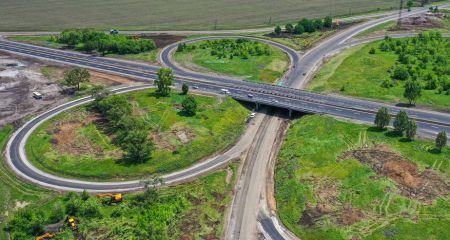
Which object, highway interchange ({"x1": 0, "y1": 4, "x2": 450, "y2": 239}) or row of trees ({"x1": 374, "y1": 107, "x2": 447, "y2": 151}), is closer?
highway interchange ({"x1": 0, "y1": 4, "x2": 450, "y2": 239})

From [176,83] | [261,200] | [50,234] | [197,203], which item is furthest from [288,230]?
[176,83]

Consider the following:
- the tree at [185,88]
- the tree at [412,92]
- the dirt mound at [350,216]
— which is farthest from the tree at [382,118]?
the tree at [185,88]

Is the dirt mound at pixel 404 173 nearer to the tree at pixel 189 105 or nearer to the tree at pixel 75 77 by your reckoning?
the tree at pixel 189 105

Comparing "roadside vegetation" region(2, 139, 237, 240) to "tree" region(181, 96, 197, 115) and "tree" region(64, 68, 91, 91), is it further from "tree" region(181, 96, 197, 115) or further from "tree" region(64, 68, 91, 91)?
"tree" region(64, 68, 91, 91)

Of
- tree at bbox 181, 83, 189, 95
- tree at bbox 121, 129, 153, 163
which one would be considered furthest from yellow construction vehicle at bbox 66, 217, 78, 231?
tree at bbox 181, 83, 189, 95

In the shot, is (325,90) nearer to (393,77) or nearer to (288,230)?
(393,77)

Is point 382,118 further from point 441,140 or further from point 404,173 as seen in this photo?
point 404,173
